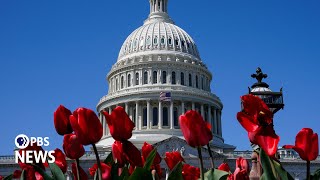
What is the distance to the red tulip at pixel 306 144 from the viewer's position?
3244 millimetres

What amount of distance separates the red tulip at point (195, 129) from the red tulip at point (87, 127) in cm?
64

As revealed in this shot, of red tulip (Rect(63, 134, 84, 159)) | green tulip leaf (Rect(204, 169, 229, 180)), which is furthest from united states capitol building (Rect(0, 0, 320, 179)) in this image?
red tulip (Rect(63, 134, 84, 159))

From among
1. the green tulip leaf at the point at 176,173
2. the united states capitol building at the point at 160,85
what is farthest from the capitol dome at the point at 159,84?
the green tulip leaf at the point at 176,173

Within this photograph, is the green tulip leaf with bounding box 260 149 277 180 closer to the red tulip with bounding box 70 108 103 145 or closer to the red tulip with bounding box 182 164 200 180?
the red tulip with bounding box 70 108 103 145

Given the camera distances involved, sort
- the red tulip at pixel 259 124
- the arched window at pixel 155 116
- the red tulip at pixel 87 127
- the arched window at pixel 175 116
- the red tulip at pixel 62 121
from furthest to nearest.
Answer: the arched window at pixel 155 116, the arched window at pixel 175 116, the red tulip at pixel 62 121, the red tulip at pixel 87 127, the red tulip at pixel 259 124

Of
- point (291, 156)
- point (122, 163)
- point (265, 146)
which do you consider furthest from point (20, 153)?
point (291, 156)

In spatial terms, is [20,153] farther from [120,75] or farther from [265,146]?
[120,75]

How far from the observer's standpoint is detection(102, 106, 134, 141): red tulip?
347 cm

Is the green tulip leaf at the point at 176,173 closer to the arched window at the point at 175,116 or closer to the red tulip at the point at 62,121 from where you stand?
the red tulip at the point at 62,121

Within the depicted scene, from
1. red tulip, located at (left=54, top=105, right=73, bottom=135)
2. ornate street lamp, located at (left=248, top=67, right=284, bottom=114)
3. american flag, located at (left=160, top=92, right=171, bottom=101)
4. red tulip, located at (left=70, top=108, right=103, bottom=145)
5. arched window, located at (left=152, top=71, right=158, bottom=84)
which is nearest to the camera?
red tulip, located at (left=70, top=108, right=103, bottom=145)

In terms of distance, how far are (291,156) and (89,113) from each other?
7366 centimetres

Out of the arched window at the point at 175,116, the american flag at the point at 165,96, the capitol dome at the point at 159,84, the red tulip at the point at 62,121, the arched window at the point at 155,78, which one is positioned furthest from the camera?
the arched window at the point at 155,78

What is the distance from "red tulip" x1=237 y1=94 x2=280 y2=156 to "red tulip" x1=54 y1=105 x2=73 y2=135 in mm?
1403

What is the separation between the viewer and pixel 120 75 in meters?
90.1
